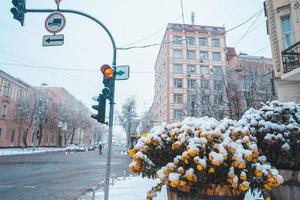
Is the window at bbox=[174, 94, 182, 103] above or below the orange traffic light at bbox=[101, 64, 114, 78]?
above

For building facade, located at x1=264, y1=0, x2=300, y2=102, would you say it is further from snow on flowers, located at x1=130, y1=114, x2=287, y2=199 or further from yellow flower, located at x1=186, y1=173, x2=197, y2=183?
yellow flower, located at x1=186, y1=173, x2=197, y2=183

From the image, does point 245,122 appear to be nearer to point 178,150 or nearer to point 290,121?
point 290,121

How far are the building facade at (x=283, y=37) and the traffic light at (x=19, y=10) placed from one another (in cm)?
1019

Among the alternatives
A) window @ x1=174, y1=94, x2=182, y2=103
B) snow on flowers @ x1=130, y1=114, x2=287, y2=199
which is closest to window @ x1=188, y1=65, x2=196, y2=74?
window @ x1=174, y1=94, x2=182, y2=103

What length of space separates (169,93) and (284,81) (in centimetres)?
3597

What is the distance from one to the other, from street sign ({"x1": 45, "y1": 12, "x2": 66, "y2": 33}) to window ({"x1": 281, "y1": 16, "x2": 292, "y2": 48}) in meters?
9.97

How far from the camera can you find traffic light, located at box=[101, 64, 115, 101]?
6309mm

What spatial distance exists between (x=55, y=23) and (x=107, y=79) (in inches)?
95.6

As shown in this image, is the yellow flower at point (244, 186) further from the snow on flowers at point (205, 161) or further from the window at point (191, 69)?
the window at point (191, 69)

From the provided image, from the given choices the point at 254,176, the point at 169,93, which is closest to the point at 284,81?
the point at 254,176

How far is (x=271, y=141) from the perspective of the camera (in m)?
3.80

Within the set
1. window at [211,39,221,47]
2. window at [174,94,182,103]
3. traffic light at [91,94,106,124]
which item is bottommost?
traffic light at [91,94,106,124]

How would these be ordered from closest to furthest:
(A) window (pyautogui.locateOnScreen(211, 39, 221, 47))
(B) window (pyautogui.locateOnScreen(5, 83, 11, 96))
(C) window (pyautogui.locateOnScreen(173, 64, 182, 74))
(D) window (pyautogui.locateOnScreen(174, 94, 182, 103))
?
1. (B) window (pyautogui.locateOnScreen(5, 83, 11, 96))
2. (D) window (pyautogui.locateOnScreen(174, 94, 182, 103))
3. (C) window (pyautogui.locateOnScreen(173, 64, 182, 74))
4. (A) window (pyautogui.locateOnScreen(211, 39, 221, 47))

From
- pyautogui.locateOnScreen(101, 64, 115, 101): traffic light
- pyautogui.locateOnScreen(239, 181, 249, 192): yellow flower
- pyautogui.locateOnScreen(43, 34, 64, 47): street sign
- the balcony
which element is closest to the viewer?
pyautogui.locateOnScreen(239, 181, 249, 192): yellow flower
